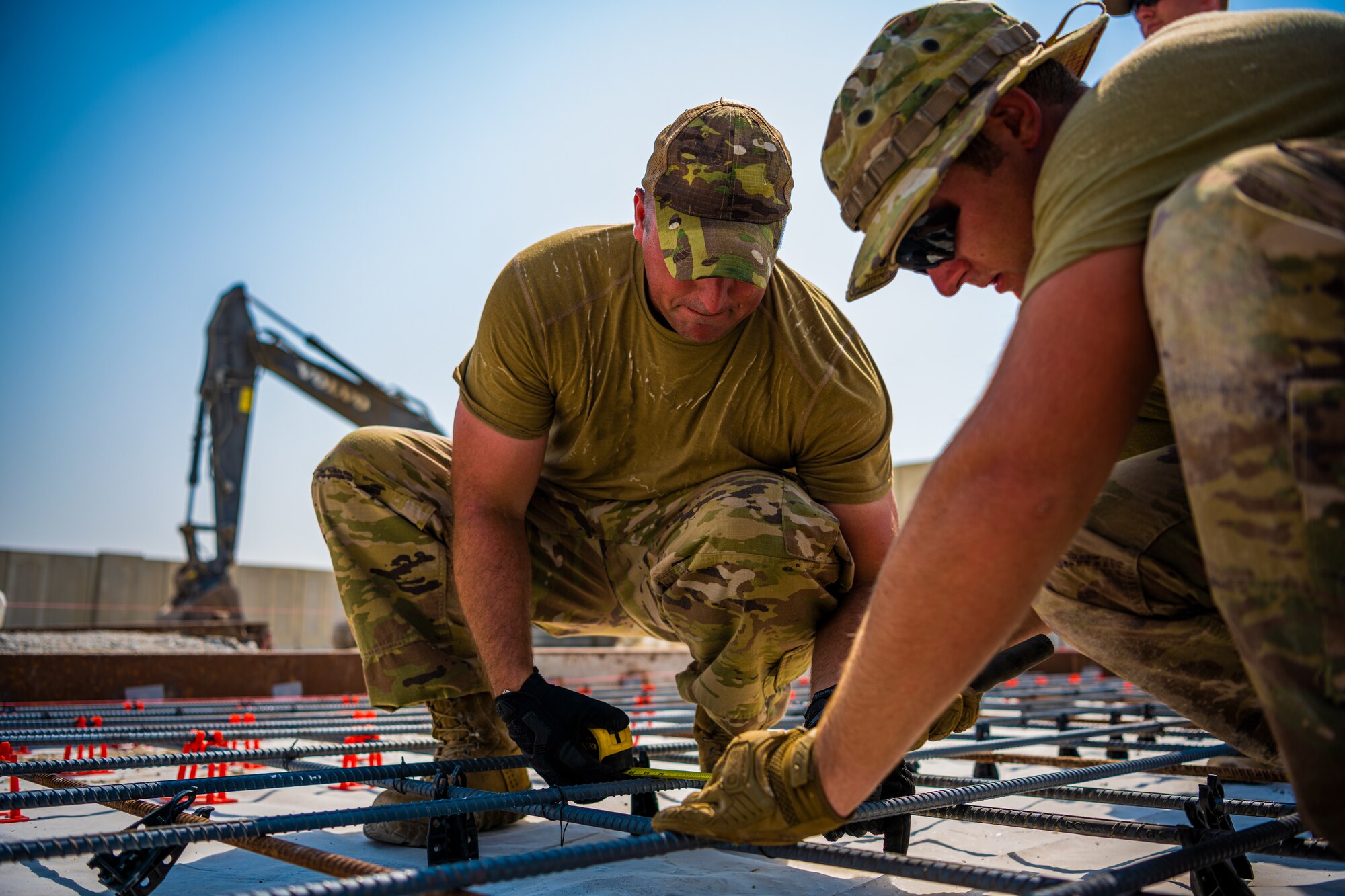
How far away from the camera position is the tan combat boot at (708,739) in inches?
72.2

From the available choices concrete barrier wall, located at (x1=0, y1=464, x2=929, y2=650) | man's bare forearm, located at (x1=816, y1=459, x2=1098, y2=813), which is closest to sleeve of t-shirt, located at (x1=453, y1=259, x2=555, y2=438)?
man's bare forearm, located at (x1=816, y1=459, x2=1098, y2=813)

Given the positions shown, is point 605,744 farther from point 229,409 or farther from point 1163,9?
point 229,409

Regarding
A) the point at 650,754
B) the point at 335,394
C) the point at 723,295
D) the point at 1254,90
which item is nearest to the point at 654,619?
the point at 650,754

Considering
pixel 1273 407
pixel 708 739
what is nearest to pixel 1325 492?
pixel 1273 407

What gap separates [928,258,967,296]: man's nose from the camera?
1.19 m

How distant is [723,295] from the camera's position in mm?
1808

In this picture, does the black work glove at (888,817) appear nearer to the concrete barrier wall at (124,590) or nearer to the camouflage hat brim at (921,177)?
the camouflage hat brim at (921,177)

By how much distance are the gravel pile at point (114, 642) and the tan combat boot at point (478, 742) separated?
4.08 meters

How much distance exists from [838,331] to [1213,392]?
1214 millimetres

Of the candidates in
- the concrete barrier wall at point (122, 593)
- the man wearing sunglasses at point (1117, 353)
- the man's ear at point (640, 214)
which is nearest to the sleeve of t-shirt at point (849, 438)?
the man's ear at point (640, 214)

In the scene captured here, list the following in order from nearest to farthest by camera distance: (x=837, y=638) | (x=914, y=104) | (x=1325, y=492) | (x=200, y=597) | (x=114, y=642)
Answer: (x=1325, y=492)
(x=914, y=104)
(x=837, y=638)
(x=114, y=642)
(x=200, y=597)

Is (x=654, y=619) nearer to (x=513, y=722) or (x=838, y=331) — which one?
(x=513, y=722)

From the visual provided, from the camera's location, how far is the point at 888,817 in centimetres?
136

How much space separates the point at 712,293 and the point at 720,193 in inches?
7.1
